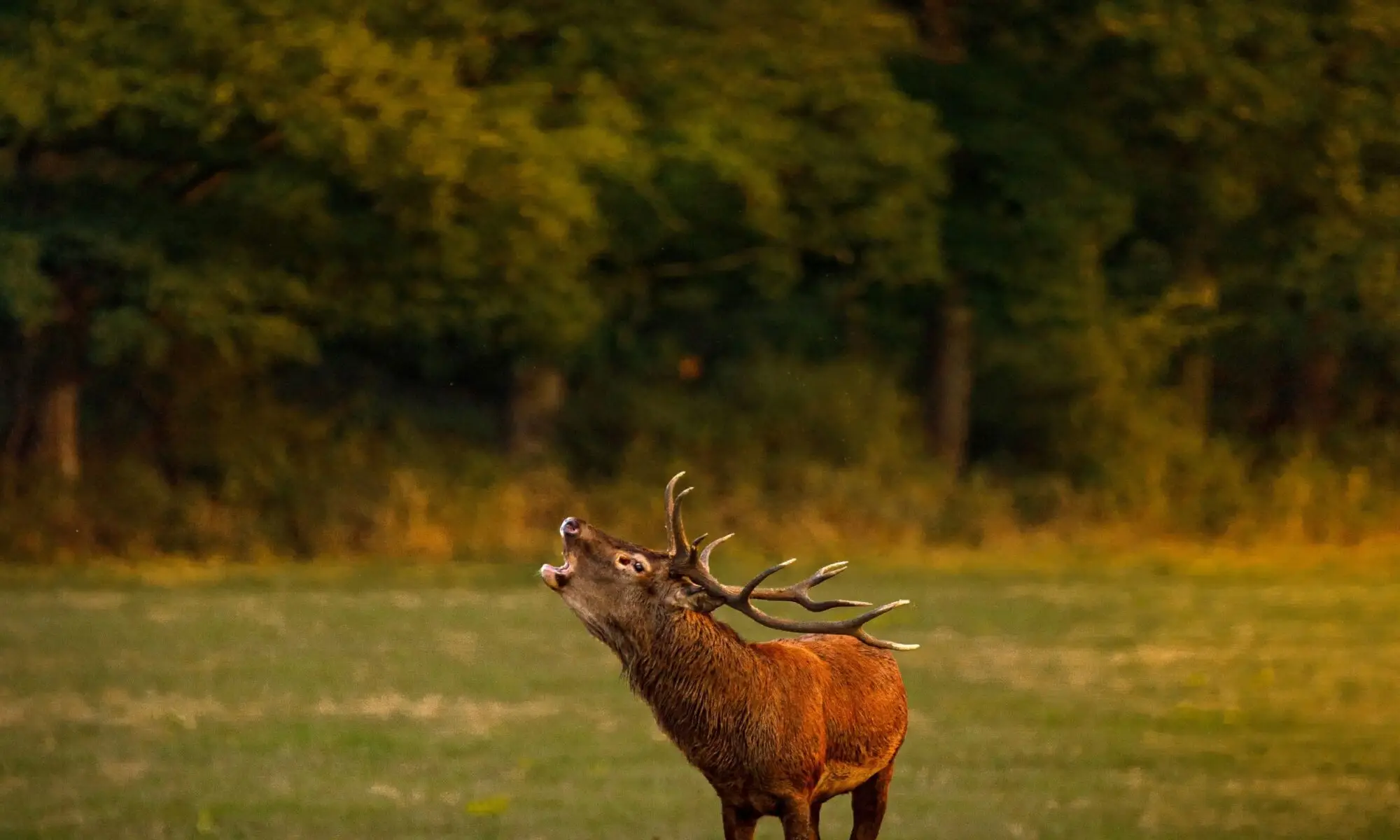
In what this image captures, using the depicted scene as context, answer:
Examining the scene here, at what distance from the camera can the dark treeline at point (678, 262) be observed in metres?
25.9

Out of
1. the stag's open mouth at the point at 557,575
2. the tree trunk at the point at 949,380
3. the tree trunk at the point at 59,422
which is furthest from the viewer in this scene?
the tree trunk at the point at 949,380

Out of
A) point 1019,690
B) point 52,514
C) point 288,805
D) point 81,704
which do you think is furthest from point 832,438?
point 288,805

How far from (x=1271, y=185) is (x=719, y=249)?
7324 millimetres

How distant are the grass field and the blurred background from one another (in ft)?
0.39

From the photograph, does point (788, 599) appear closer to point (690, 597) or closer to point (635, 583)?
point (690, 597)

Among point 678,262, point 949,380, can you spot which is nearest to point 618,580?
point 678,262

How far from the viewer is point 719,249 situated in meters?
30.2

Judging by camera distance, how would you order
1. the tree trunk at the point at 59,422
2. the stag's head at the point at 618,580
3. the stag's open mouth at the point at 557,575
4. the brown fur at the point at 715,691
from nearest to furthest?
the stag's open mouth at the point at 557,575 < the stag's head at the point at 618,580 < the brown fur at the point at 715,691 < the tree trunk at the point at 59,422

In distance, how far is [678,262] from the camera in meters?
30.7

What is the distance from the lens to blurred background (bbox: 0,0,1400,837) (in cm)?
1944

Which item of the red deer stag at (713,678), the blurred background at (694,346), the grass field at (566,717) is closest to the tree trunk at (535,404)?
the blurred background at (694,346)

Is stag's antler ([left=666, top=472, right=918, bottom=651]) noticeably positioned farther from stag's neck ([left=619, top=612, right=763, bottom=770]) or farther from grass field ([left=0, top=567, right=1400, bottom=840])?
grass field ([left=0, top=567, right=1400, bottom=840])

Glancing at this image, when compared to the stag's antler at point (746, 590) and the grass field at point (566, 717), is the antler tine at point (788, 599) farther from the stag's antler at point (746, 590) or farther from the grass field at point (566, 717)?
the grass field at point (566, 717)

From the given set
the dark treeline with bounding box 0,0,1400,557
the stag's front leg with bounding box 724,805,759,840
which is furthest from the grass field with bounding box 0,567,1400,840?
the dark treeline with bounding box 0,0,1400,557
